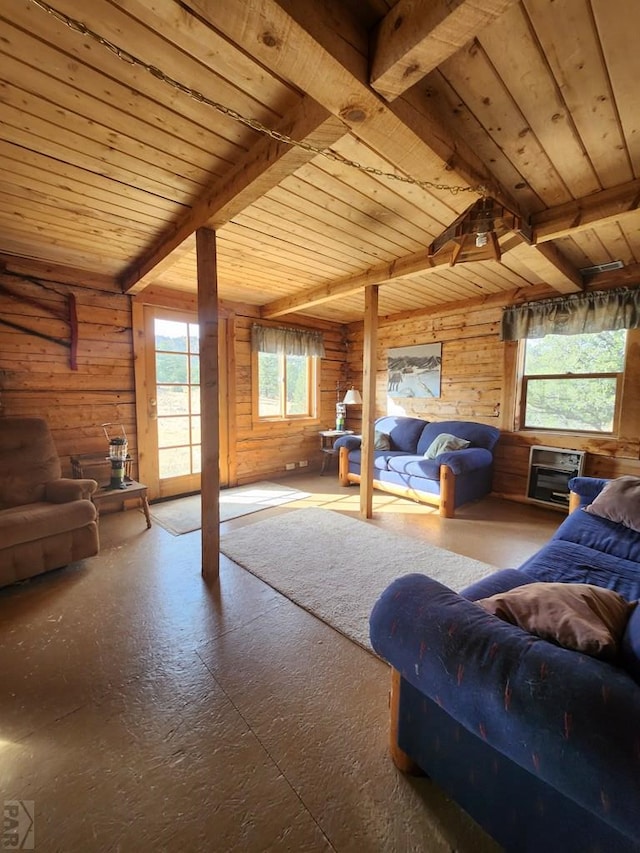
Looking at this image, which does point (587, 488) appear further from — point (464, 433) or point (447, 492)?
point (464, 433)

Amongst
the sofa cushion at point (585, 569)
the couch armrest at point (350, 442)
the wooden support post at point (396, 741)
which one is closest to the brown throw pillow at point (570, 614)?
the wooden support post at point (396, 741)

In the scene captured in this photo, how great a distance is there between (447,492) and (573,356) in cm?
194

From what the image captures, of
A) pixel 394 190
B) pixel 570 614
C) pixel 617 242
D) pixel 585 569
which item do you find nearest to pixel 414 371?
pixel 617 242

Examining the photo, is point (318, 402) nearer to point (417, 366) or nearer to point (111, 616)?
point (417, 366)

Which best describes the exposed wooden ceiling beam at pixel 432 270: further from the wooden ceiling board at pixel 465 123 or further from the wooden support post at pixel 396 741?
the wooden support post at pixel 396 741

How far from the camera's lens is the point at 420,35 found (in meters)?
0.96

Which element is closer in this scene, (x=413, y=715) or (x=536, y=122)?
(x=413, y=715)

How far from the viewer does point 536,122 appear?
147 centimetres

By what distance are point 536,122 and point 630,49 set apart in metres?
0.34

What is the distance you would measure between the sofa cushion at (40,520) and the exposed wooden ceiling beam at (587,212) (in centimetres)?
349

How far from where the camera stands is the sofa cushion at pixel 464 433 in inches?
158

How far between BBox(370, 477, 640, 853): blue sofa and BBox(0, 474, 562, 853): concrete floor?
22cm

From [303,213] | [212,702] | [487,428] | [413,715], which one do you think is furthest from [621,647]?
[487,428]

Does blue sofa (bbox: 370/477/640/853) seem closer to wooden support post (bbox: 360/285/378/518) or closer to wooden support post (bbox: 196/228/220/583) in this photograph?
wooden support post (bbox: 196/228/220/583)
